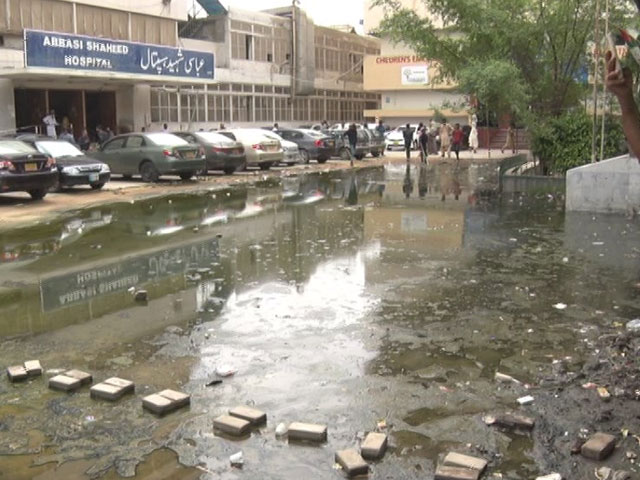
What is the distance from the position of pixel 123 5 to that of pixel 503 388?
3132cm

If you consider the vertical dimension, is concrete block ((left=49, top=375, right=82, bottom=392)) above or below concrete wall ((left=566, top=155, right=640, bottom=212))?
below

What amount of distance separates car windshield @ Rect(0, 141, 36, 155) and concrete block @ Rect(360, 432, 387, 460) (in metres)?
14.3

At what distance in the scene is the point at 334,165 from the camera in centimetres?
2991

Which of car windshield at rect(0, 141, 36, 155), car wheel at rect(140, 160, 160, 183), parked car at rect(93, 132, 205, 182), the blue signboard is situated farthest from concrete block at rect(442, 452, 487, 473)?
the blue signboard

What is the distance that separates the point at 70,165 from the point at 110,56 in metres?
11.6

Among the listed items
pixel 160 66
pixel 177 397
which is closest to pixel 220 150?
pixel 160 66

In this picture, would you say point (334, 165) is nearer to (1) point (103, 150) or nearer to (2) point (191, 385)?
(1) point (103, 150)

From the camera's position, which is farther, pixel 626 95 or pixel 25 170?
pixel 25 170

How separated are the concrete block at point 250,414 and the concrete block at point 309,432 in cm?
27

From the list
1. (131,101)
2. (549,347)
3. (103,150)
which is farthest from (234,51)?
(549,347)

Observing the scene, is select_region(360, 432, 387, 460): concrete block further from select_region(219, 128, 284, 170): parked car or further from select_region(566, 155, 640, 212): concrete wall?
select_region(219, 128, 284, 170): parked car

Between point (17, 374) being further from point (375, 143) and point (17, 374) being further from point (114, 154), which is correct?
point (375, 143)

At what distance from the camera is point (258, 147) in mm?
25938

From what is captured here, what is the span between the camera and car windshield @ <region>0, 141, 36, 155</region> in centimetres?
1647
